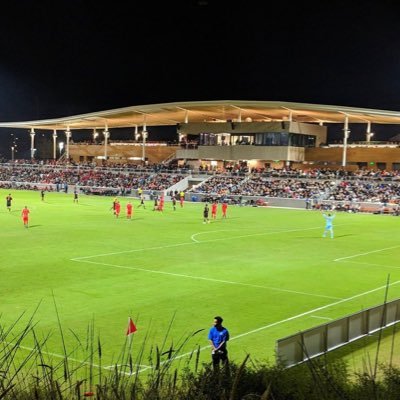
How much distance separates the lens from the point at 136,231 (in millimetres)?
39781

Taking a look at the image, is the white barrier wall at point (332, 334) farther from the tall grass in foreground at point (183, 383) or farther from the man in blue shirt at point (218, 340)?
the tall grass in foreground at point (183, 383)

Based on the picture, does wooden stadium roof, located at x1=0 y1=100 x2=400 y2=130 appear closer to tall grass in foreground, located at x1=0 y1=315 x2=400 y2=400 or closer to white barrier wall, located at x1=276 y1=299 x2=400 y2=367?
white barrier wall, located at x1=276 y1=299 x2=400 y2=367

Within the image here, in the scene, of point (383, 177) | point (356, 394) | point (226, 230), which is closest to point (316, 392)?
point (356, 394)

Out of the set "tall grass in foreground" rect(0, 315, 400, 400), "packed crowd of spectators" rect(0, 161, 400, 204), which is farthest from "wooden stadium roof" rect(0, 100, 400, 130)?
"tall grass in foreground" rect(0, 315, 400, 400)

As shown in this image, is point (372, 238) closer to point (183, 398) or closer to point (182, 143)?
point (183, 398)

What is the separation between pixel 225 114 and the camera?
304 feet

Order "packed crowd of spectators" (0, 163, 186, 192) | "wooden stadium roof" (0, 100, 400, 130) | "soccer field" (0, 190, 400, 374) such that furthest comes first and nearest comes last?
"packed crowd of spectators" (0, 163, 186, 192) → "wooden stadium roof" (0, 100, 400, 130) → "soccer field" (0, 190, 400, 374)

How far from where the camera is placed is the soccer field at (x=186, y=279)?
16.4 meters

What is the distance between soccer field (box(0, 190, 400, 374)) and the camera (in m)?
16.4

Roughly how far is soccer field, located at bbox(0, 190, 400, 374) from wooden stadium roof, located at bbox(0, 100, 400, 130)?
A: 1426 inches

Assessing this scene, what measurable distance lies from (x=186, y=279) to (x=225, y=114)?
71079mm

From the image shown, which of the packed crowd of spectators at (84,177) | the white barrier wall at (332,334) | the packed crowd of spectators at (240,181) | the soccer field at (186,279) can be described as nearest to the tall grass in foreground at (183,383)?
the soccer field at (186,279)

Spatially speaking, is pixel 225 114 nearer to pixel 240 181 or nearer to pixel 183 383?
pixel 240 181

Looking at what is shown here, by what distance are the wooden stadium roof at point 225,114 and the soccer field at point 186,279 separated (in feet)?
119
